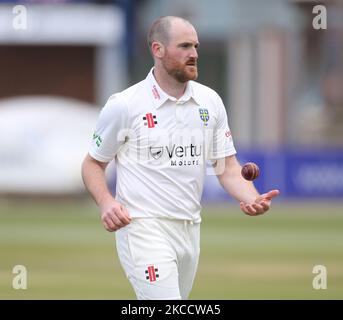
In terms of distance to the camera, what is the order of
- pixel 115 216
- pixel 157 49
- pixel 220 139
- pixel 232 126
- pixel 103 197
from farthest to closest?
pixel 232 126
pixel 220 139
pixel 157 49
pixel 103 197
pixel 115 216

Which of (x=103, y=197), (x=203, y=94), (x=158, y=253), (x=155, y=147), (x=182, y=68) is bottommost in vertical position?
(x=158, y=253)

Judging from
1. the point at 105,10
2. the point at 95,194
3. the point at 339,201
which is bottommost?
the point at 339,201

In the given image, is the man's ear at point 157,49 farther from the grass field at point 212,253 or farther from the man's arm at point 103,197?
the grass field at point 212,253

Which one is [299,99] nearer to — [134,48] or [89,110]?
[134,48]

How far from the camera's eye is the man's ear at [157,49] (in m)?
8.96

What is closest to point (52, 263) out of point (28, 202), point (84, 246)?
point (84, 246)

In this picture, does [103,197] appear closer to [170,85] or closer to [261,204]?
[170,85]

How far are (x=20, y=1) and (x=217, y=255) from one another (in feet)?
55.8

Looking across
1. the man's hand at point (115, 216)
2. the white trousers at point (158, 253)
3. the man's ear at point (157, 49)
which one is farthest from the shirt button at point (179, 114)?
the man's hand at point (115, 216)

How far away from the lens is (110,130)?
9.02 meters

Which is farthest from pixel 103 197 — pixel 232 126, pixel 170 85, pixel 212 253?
pixel 232 126

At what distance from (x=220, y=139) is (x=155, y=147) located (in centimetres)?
57
